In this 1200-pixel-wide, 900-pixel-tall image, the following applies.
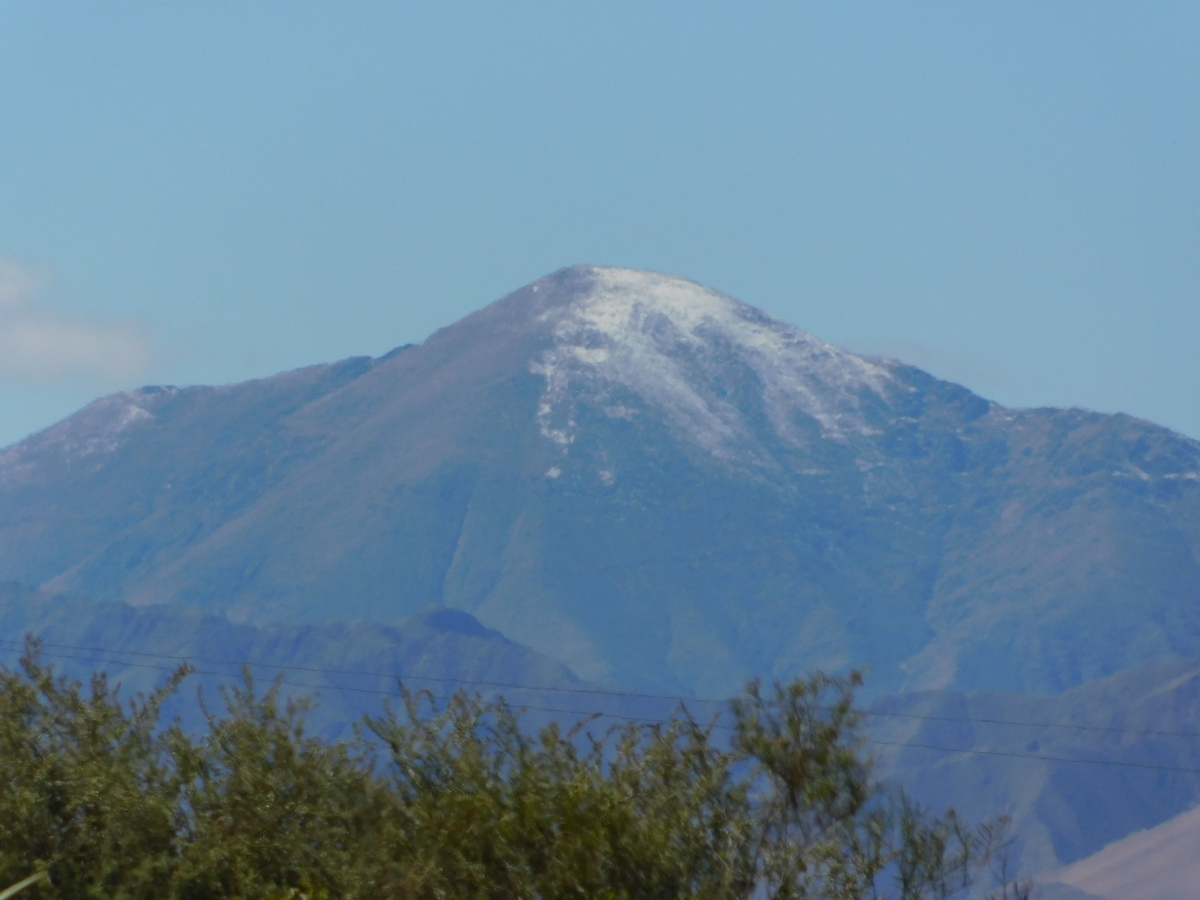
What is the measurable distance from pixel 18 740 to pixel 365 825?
4.99 m

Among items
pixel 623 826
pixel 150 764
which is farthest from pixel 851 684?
pixel 150 764

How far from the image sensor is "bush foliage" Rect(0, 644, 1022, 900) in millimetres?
18766

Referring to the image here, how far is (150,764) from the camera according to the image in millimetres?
22250

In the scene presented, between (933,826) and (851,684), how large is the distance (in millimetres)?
2777

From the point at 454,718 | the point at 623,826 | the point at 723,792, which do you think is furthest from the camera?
the point at 454,718

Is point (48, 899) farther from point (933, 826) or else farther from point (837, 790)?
point (933, 826)

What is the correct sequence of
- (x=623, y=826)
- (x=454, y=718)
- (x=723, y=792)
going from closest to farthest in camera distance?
(x=623, y=826), (x=723, y=792), (x=454, y=718)

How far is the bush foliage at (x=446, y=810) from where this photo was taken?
1877 cm

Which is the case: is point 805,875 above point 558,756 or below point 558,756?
below

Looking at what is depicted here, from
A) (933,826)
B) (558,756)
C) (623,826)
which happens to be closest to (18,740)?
(558,756)

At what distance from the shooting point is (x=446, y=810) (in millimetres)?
19906

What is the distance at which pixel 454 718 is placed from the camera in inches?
918

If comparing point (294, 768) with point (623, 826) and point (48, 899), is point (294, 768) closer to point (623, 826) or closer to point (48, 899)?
point (48, 899)

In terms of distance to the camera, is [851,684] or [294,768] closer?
[294,768]
